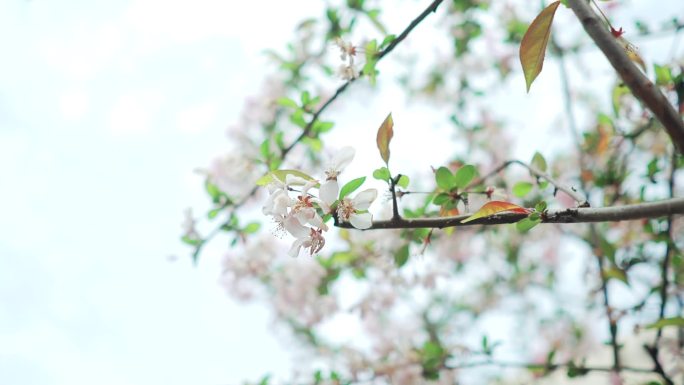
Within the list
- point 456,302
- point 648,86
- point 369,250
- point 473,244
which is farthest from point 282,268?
point 648,86

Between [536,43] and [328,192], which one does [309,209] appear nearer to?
[328,192]

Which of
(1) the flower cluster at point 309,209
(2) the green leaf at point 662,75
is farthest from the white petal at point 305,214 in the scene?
(2) the green leaf at point 662,75

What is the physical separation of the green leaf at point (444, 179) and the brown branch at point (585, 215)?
0.15 metres

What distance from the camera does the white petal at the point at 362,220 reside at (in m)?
0.57

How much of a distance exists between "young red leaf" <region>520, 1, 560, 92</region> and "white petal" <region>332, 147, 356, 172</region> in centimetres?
22

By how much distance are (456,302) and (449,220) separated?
2549 mm

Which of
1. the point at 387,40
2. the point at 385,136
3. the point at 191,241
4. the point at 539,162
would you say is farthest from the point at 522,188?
the point at 191,241

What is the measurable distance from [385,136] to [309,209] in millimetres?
129

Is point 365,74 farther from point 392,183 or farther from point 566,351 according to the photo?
point 566,351

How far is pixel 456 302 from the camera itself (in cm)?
297

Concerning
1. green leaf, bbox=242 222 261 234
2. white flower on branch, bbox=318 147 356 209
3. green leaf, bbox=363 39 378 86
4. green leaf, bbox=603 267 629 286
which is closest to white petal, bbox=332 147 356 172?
white flower on branch, bbox=318 147 356 209

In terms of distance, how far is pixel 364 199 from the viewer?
2.04 ft

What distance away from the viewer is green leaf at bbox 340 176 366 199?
23.9 inches

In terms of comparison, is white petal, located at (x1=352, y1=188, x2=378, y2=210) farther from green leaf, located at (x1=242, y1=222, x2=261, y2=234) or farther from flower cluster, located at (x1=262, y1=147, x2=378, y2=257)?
green leaf, located at (x1=242, y1=222, x2=261, y2=234)
